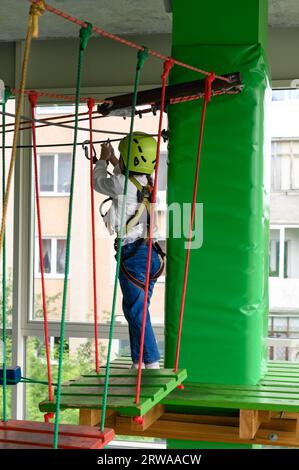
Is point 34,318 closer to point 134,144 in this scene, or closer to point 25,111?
point 25,111

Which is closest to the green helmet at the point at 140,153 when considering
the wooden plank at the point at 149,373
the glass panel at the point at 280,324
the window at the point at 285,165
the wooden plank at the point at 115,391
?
the wooden plank at the point at 149,373

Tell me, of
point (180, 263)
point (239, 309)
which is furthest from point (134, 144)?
point (239, 309)

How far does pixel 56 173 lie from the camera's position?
6.87 m

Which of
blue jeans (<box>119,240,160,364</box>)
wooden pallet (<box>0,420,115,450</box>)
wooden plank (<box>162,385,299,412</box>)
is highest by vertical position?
blue jeans (<box>119,240,160,364</box>)

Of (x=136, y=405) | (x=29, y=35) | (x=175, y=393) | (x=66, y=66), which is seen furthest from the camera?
(x=66, y=66)

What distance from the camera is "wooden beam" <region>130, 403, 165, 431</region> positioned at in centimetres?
396

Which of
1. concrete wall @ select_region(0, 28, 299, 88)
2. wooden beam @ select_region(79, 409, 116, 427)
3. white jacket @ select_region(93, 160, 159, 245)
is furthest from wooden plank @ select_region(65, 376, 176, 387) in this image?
concrete wall @ select_region(0, 28, 299, 88)

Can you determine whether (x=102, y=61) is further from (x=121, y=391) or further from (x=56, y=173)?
(x=121, y=391)

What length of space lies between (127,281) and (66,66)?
9.42 ft

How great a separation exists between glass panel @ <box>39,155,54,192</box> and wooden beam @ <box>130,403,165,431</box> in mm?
2903

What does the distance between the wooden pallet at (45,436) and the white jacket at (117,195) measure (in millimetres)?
1431

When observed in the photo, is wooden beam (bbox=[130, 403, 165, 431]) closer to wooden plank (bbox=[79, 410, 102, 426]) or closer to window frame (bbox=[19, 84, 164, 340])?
wooden plank (bbox=[79, 410, 102, 426])

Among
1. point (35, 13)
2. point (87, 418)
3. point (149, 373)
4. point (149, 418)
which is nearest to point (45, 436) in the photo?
point (87, 418)

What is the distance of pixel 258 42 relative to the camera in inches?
174
